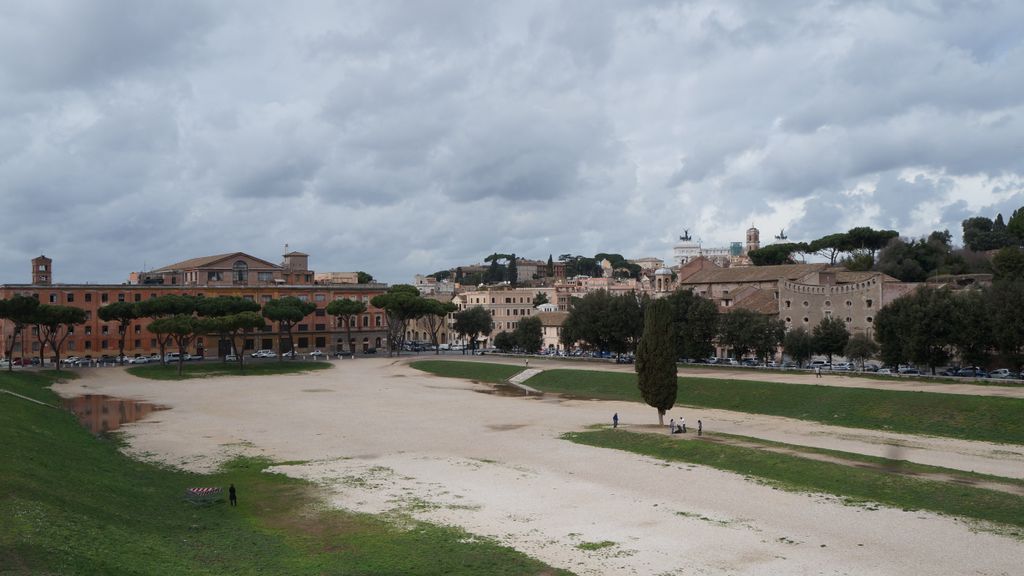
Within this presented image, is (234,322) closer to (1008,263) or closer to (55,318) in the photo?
(55,318)

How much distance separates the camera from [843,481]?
27609 mm

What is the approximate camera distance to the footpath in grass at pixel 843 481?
23938 millimetres

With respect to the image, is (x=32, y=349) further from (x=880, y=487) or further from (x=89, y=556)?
(x=880, y=487)

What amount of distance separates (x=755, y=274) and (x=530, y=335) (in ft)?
92.0

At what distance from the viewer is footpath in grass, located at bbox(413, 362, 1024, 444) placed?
3969 cm

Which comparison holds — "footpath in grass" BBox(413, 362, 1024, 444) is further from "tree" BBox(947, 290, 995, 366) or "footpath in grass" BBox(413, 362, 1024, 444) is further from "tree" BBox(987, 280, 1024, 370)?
"tree" BBox(987, 280, 1024, 370)

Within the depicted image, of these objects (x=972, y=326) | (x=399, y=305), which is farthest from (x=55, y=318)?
(x=972, y=326)

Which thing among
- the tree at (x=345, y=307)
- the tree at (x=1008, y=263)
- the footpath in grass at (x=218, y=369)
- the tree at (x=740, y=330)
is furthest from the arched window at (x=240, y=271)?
the tree at (x=1008, y=263)

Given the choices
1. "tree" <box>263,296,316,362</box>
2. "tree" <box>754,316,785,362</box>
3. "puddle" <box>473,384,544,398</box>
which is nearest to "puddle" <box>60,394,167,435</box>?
"puddle" <box>473,384,544,398</box>

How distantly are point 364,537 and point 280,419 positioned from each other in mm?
28253

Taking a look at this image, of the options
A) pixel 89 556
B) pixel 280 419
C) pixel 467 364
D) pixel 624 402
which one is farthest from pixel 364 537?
pixel 467 364

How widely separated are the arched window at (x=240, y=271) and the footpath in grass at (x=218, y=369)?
53.2 feet

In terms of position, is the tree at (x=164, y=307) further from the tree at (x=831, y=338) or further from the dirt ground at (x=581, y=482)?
the tree at (x=831, y=338)

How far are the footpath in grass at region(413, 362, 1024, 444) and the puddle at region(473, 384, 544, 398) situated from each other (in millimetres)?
3341
